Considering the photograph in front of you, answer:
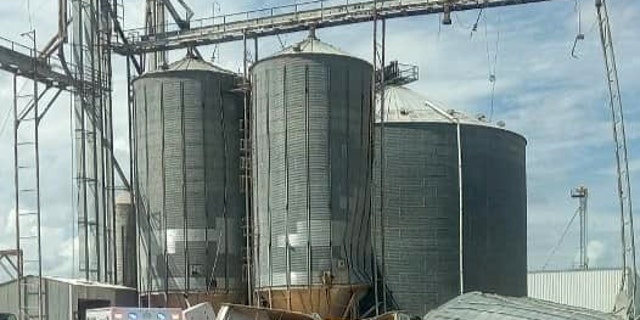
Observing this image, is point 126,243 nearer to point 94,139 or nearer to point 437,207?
point 94,139

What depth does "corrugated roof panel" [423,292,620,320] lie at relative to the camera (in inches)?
1495

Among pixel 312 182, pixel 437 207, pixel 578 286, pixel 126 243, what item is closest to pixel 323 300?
pixel 312 182

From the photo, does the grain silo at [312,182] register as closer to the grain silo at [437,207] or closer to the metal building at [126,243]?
the grain silo at [437,207]

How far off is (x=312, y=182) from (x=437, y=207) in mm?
9403

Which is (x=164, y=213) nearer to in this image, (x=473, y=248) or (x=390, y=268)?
(x=390, y=268)

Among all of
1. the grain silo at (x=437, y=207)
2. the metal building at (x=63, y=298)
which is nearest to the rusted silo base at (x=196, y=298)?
the metal building at (x=63, y=298)

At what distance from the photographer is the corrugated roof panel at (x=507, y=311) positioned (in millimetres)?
37969

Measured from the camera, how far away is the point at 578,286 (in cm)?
9762

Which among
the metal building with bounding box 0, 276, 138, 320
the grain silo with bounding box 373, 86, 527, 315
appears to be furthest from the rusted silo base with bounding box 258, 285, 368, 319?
the metal building with bounding box 0, 276, 138, 320

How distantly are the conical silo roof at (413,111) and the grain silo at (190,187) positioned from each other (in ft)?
30.5

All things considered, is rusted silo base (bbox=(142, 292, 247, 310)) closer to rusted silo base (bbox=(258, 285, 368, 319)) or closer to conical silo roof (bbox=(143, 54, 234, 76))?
rusted silo base (bbox=(258, 285, 368, 319))

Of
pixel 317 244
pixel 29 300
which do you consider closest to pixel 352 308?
pixel 317 244

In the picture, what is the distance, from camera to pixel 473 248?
64.1 meters

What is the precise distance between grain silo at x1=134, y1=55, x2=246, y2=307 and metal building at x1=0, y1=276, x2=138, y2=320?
160 inches
